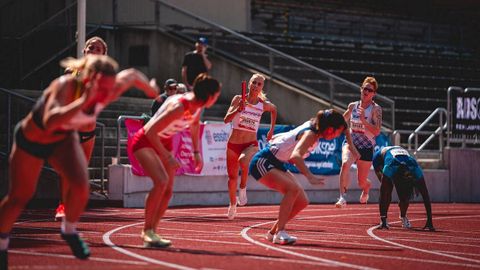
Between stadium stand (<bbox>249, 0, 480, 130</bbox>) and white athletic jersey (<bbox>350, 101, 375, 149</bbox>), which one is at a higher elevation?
stadium stand (<bbox>249, 0, 480, 130</bbox>)

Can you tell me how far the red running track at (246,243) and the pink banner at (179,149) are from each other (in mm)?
2161

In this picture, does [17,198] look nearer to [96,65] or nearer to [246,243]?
[96,65]

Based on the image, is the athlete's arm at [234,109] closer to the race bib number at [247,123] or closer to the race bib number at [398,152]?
the race bib number at [247,123]

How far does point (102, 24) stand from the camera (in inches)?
1174

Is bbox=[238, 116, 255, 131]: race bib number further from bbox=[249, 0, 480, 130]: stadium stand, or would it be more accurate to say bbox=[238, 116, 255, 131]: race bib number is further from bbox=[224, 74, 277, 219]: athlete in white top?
bbox=[249, 0, 480, 130]: stadium stand

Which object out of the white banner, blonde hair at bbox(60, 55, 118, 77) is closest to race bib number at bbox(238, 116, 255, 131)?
the white banner

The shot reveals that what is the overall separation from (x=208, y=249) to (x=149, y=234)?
75cm

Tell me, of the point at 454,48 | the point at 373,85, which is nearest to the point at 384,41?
the point at 454,48

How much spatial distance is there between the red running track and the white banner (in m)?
3.56

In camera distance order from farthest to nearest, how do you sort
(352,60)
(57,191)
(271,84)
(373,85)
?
(352,60)
(271,84)
(57,191)
(373,85)

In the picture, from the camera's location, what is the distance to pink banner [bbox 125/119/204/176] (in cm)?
2186

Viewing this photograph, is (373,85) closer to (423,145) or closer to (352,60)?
(423,145)

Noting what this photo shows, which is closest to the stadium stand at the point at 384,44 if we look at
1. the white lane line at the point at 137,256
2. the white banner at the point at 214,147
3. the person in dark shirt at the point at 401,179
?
the white banner at the point at 214,147

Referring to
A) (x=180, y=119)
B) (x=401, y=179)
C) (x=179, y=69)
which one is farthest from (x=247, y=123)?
(x=179, y=69)
